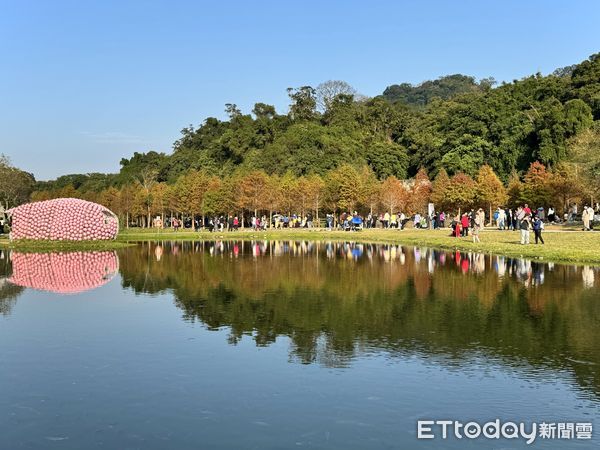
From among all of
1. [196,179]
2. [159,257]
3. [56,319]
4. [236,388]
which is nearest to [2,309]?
[56,319]

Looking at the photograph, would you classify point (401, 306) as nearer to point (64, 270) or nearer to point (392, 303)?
point (392, 303)

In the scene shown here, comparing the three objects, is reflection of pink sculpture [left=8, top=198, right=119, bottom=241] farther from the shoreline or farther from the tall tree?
the tall tree

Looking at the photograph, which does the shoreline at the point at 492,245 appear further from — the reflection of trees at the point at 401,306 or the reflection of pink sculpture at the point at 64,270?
the reflection of pink sculpture at the point at 64,270

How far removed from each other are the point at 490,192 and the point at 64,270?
6006 cm

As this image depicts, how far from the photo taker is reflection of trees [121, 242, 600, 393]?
12.0 metres

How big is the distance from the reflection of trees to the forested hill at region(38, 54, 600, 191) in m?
46.2

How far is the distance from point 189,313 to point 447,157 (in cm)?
8400

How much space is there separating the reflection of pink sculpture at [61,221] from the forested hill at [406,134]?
4449 cm

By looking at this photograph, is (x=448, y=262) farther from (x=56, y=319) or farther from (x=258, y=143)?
(x=258, y=143)

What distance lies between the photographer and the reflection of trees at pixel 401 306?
11969 millimetres

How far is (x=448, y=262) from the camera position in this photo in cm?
2930

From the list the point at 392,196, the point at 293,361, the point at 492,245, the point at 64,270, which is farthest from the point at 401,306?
the point at 392,196

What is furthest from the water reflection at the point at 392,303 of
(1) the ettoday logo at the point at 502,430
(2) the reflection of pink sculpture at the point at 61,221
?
(2) the reflection of pink sculpture at the point at 61,221

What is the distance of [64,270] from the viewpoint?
2781cm
